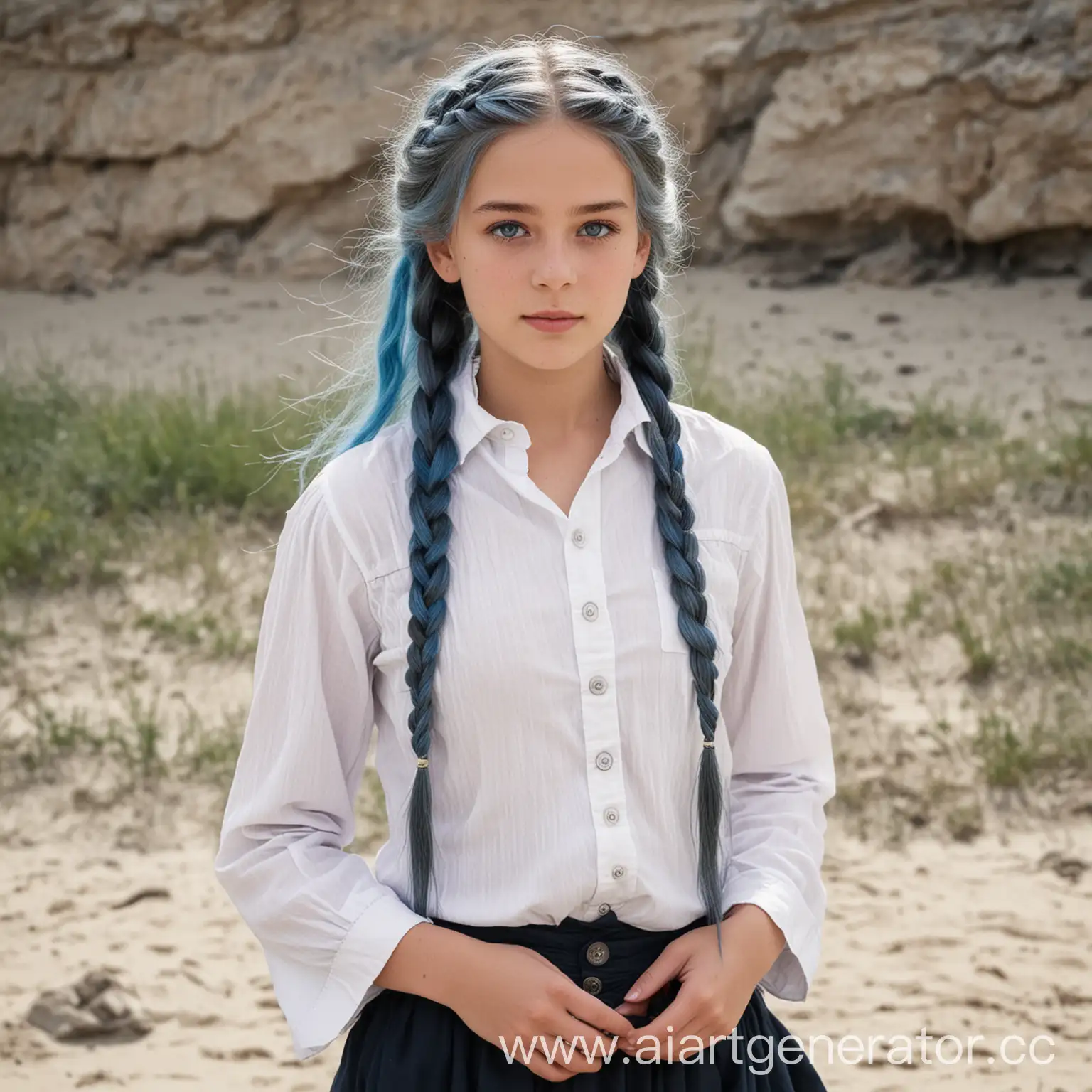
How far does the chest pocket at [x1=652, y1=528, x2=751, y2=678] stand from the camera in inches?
65.0

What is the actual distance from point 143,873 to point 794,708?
2626 mm

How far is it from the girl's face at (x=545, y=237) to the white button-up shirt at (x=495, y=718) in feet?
0.36

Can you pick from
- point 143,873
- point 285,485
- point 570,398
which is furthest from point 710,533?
point 285,485

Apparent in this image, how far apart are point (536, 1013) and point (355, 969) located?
0.20m

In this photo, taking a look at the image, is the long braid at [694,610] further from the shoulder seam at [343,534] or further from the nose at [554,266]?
the shoulder seam at [343,534]

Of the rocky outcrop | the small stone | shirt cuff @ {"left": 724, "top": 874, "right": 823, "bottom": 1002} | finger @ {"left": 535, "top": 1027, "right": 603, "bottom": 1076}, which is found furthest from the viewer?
the rocky outcrop

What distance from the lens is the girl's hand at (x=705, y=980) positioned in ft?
5.26

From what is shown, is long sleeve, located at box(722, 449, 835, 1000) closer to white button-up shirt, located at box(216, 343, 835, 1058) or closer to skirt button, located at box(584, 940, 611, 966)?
white button-up shirt, located at box(216, 343, 835, 1058)

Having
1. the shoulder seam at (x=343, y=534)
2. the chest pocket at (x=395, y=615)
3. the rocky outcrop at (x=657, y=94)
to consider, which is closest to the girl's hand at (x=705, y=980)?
the chest pocket at (x=395, y=615)

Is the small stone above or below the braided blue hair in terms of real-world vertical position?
below

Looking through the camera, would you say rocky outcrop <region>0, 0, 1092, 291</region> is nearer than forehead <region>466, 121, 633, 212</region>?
No

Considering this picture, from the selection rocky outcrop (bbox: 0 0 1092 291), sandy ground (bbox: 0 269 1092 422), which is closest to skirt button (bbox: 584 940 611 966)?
sandy ground (bbox: 0 269 1092 422)

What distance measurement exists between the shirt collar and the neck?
22 mm

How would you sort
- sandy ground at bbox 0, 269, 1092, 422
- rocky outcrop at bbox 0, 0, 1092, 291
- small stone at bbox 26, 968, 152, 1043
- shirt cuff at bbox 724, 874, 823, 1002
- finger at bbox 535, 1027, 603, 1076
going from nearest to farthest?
finger at bbox 535, 1027, 603, 1076
shirt cuff at bbox 724, 874, 823, 1002
small stone at bbox 26, 968, 152, 1043
sandy ground at bbox 0, 269, 1092, 422
rocky outcrop at bbox 0, 0, 1092, 291
